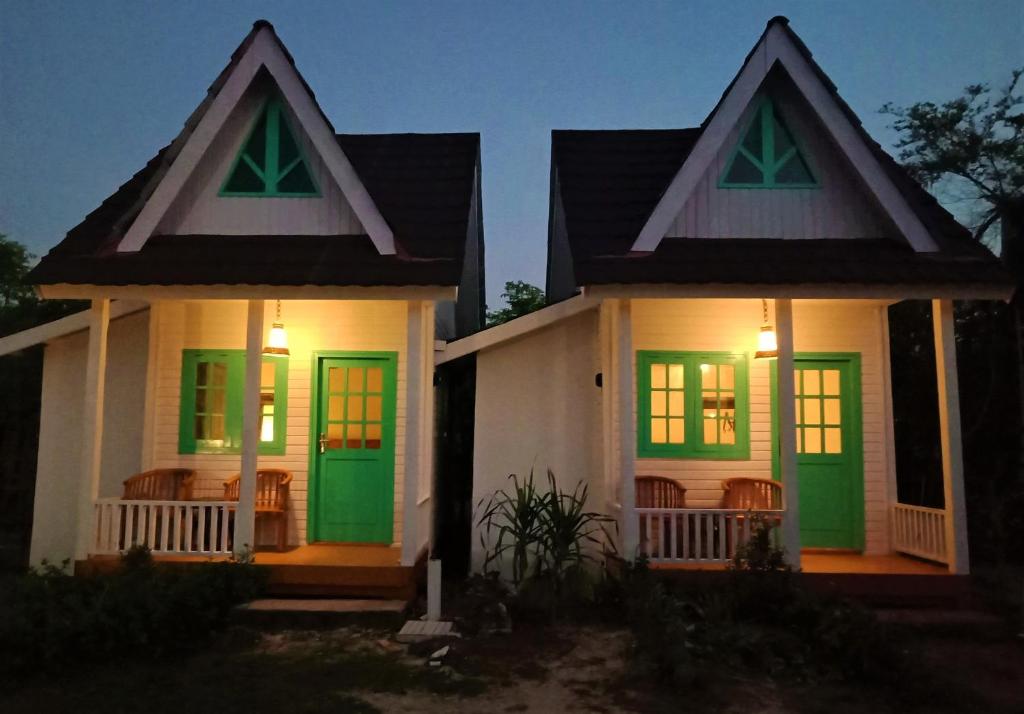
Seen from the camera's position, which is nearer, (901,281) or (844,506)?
(901,281)

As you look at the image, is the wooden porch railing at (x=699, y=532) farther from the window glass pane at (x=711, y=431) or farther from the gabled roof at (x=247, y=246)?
the gabled roof at (x=247, y=246)

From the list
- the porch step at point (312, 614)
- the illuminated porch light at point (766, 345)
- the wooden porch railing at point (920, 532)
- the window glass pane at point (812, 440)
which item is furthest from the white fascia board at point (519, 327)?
the wooden porch railing at point (920, 532)

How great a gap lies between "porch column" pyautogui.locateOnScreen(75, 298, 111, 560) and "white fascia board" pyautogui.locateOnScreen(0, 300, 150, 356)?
0.83 m

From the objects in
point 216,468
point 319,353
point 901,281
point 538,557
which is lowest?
point 538,557

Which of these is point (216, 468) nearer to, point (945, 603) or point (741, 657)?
point (741, 657)

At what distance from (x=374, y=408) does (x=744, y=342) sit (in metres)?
4.46

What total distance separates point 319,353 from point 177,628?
3.60 metres

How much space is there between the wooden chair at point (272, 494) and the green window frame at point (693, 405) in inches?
161

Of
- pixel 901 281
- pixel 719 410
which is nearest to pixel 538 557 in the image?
pixel 719 410

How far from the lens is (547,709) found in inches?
194

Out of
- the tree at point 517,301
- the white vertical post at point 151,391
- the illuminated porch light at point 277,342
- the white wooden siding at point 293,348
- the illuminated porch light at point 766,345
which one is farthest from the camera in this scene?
the tree at point 517,301

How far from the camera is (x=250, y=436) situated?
7.33m

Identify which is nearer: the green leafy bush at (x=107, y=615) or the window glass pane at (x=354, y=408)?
the green leafy bush at (x=107, y=615)

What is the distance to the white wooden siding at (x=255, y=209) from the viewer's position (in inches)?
312
